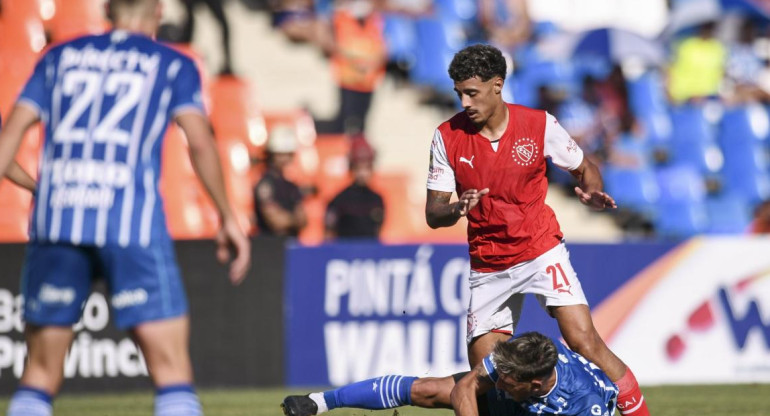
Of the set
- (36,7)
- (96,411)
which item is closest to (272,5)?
(36,7)

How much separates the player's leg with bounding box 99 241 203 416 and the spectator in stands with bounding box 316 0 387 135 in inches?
399

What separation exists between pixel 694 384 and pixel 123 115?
7.86 m

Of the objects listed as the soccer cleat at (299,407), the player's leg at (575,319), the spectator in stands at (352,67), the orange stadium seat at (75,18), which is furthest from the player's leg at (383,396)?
the orange stadium seat at (75,18)

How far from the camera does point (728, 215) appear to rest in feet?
52.7

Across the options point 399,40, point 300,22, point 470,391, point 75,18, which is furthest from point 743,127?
point 470,391

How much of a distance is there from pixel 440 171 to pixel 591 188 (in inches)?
32.2

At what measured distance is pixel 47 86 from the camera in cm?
485

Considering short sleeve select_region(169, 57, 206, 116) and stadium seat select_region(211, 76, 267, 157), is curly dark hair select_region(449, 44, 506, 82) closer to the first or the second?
short sleeve select_region(169, 57, 206, 116)

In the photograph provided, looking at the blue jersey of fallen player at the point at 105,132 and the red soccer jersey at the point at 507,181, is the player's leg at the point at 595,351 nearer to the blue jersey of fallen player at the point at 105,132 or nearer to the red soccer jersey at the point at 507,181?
the red soccer jersey at the point at 507,181

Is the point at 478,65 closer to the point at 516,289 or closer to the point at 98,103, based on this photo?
the point at 516,289

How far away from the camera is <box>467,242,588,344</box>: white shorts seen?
6.59m

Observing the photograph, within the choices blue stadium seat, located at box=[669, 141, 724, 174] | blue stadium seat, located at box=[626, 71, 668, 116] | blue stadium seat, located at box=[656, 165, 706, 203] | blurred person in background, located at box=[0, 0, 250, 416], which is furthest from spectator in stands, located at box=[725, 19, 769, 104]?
blurred person in background, located at box=[0, 0, 250, 416]

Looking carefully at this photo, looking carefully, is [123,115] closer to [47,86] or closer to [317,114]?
[47,86]

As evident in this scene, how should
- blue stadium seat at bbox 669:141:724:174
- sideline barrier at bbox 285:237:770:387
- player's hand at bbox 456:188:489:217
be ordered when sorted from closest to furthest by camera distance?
player's hand at bbox 456:188:489:217
sideline barrier at bbox 285:237:770:387
blue stadium seat at bbox 669:141:724:174
